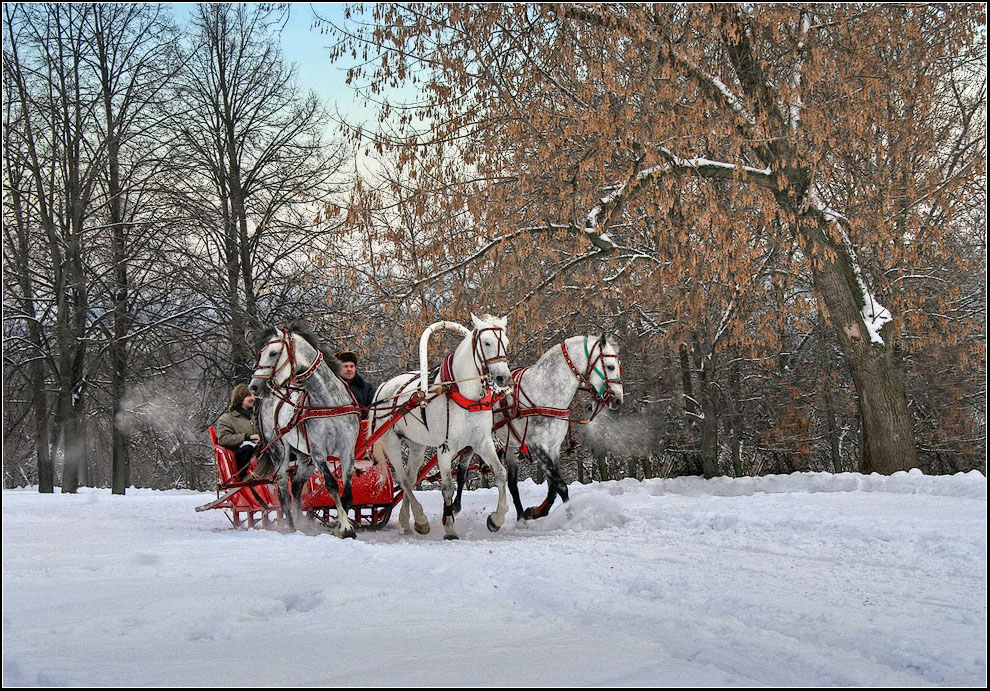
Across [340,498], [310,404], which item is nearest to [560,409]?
[340,498]

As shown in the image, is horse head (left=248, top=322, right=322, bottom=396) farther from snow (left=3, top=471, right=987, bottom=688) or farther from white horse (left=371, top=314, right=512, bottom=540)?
snow (left=3, top=471, right=987, bottom=688)

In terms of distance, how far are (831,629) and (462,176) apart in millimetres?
9283

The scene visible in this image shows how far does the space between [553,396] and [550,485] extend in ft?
3.53

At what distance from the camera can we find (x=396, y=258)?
12766 millimetres

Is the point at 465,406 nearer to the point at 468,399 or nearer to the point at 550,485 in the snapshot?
the point at 468,399

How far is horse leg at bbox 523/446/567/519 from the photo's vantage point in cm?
1016

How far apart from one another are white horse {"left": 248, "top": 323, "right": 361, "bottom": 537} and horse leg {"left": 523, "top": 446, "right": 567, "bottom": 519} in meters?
2.17

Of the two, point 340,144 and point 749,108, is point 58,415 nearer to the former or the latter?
point 340,144

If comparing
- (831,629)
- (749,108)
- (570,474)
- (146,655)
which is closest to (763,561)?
(831,629)

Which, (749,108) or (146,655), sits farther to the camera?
(749,108)

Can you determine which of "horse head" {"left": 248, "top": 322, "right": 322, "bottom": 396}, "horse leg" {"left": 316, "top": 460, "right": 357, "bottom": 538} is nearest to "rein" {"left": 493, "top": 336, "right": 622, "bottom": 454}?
"horse leg" {"left": 316, "top": 460, "right": 357, "bottom": 538}

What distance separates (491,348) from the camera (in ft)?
30.3

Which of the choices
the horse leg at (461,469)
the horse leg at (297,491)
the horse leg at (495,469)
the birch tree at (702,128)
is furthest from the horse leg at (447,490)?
the birch tree at (702,128)

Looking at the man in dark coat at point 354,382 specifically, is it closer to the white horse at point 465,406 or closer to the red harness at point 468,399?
the white horse at point 465,406
